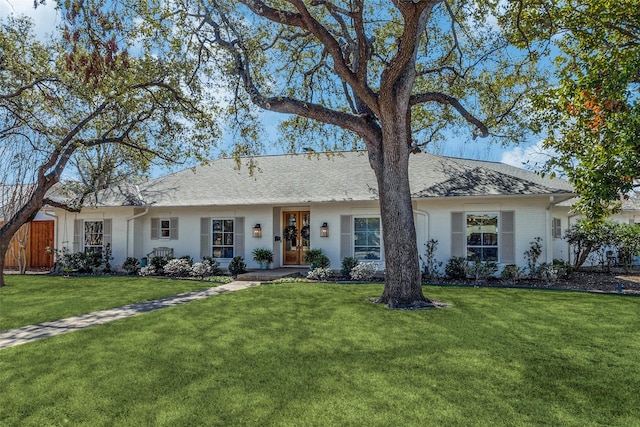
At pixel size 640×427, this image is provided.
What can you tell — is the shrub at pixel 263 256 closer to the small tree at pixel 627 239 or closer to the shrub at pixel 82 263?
the shrub at pixel 82 263

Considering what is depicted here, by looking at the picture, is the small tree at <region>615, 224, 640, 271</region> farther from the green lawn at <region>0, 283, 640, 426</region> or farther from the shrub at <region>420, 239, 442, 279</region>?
the green lawn at <region>0, 283, 640, 426</region>

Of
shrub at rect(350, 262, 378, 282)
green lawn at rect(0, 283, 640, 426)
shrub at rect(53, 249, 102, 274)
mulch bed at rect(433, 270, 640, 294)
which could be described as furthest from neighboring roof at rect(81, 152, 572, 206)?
green lawn at rect(0, 283, 640, 426)

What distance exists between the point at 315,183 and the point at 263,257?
3.39 m

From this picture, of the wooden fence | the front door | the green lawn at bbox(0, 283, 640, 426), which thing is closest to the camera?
the green lawn at bbox(0, 283, 640, 426)

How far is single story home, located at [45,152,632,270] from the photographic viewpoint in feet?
44.4

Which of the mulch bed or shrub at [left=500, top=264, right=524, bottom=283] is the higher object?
shrub at [left=500, top=264, right=524, bottom=283]

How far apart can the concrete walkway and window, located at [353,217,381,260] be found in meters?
5.68

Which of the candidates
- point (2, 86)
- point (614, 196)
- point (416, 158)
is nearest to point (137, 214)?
point (2, 86)

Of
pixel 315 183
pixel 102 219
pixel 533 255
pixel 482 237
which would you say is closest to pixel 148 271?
pixel 102 219

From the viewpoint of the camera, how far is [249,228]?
1636cm

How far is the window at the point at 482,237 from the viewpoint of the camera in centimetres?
1376

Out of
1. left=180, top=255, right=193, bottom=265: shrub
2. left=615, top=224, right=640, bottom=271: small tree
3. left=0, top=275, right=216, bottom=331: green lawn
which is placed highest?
left=615, top=224, right=640, bottom=271: small tree

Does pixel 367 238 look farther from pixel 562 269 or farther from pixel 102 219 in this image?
pixel 102 219

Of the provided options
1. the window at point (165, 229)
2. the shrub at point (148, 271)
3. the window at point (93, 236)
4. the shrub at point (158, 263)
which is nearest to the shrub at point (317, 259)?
the shrub at point (158, 263)
